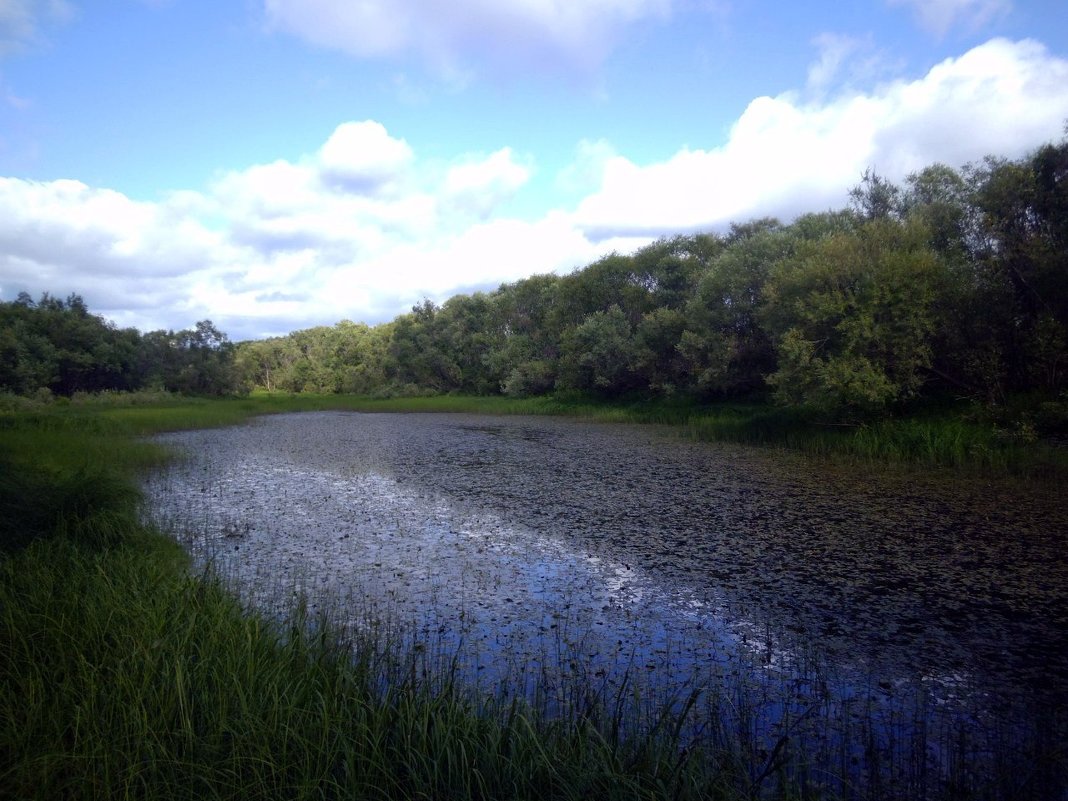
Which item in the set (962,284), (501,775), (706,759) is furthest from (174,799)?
(962,284)

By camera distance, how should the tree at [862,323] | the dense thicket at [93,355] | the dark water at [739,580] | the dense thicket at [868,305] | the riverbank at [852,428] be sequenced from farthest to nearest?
the dense thicket at [93,355] < the tree at [862,323] < the dense thicket at [868,305] < the riverbank at [852,428] < the dark water at [739,580]

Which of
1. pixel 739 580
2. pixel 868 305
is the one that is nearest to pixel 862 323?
pixel 868 305

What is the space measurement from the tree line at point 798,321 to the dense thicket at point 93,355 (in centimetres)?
12

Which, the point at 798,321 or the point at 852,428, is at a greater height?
the point at 798,321

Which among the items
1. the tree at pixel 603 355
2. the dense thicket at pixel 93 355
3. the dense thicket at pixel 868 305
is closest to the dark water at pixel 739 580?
the dense thicket at pixel 868 305

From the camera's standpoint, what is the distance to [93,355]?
118ft

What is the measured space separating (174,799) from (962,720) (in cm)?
442

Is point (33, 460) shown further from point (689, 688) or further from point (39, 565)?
point (689, 688)

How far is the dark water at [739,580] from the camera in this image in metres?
4.27

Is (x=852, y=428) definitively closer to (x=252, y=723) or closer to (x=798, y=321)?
(x=798, y=321)

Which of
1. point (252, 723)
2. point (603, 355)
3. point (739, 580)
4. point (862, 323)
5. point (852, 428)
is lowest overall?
point (739, 580)

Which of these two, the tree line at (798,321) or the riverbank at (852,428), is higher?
the tree line at (798,321)

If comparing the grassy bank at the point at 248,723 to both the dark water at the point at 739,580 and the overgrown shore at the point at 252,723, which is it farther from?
the dark water at the point at 739,580

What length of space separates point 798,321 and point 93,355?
35.7m
